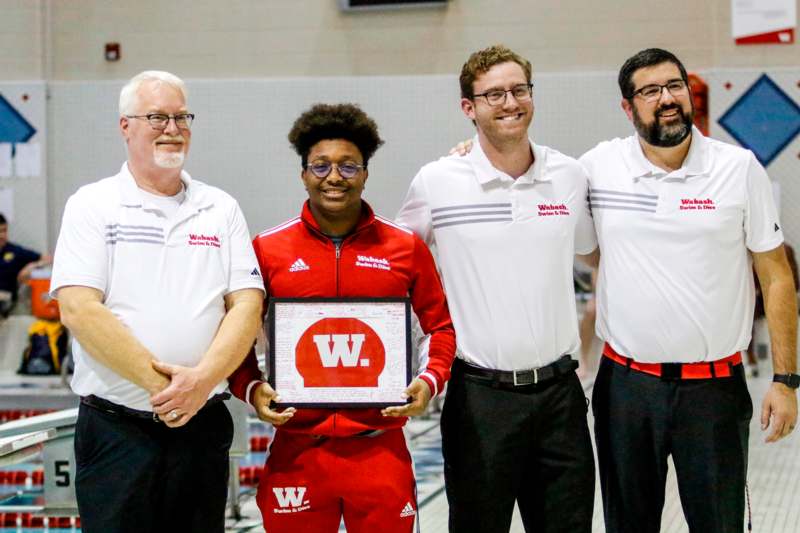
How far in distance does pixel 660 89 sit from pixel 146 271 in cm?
156

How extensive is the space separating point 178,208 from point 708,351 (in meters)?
1.58

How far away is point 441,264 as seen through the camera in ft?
10.6

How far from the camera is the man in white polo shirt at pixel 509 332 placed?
3135 mm

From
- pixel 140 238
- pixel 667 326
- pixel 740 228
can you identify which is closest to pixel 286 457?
pixel 140 238

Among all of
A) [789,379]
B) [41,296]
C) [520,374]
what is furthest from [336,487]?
[41,296]

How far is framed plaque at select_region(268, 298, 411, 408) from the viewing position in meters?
2.94

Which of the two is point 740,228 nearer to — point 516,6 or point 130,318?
point 130,318

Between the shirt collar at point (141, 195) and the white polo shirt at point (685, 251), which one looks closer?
the shirt collar at point (141, 195)

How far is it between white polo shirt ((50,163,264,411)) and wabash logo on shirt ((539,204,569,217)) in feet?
2.77

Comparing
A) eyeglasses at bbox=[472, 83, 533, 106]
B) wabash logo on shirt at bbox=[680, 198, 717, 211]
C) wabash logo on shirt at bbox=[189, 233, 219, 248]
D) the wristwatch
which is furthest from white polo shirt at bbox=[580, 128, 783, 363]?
wabash logo on shirt at bbox=[189, 233, 219, 248]

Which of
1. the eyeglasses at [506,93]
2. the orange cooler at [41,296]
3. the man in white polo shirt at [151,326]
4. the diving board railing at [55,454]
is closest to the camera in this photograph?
the man in white polo shirt at [151,326]

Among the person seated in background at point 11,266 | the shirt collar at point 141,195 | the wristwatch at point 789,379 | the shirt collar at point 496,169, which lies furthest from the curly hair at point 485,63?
the person seated in background at point 11,266

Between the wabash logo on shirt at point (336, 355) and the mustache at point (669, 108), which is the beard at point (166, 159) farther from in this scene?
the mustache at point (669, 108)

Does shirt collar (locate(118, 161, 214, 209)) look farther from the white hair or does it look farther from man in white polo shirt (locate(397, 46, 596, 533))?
man in white polo shirt (locate(397, 46, 596, 533))
